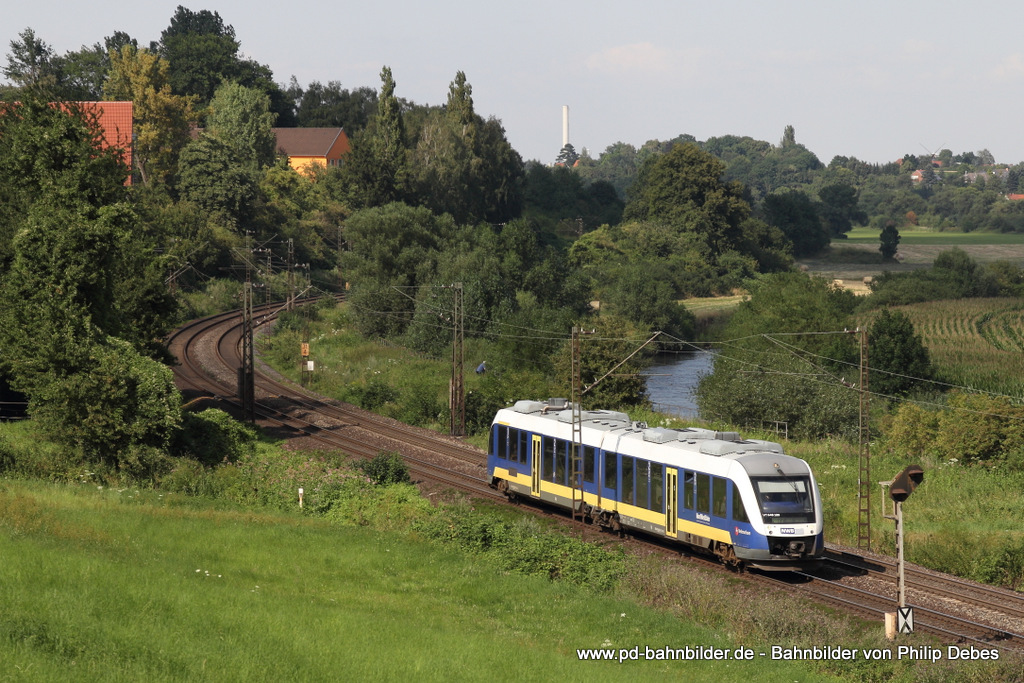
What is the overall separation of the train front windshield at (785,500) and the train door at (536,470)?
9.11m

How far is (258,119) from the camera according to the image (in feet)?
384

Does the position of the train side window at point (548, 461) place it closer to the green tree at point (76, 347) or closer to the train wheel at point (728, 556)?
the train wheel at point (728, 556)

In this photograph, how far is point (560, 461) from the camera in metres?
30.8

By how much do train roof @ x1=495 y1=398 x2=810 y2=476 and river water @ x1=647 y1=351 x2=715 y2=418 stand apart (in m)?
27.5

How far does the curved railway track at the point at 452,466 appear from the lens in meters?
22.2

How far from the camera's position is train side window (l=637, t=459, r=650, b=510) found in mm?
27266

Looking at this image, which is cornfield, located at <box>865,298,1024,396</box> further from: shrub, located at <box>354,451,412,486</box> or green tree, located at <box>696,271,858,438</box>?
shrub, located at <box>354,451,412,486</box>

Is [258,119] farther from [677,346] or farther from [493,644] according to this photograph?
[493,644]

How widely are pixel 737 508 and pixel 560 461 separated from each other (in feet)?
24.8

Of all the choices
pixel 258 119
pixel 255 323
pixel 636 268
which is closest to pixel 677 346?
pixel 636 268

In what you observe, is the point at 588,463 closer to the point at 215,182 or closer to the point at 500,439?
the point at 500,439

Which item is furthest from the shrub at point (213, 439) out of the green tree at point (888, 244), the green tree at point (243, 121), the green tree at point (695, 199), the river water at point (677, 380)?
the green tree at point (888, 244)

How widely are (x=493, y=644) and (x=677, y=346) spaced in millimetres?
80888

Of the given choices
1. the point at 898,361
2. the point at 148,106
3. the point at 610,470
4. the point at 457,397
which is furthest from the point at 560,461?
the point at 148,106
